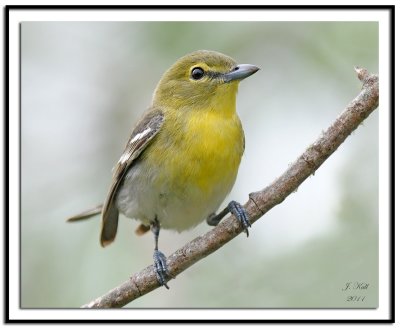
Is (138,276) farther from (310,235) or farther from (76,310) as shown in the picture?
(310,235)

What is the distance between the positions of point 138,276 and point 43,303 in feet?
2.46

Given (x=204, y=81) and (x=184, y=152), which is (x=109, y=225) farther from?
(x=204, y=81)

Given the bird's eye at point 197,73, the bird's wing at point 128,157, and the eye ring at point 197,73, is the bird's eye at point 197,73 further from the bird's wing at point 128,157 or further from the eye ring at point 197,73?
the bird's wing at point 128,157

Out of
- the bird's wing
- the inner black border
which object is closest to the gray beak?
the inner black border

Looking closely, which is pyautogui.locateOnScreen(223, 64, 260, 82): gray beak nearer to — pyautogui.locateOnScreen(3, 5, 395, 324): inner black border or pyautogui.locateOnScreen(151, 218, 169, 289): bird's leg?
pyautogui.locateOnScreen(3, 5, 395, 324): inner black border

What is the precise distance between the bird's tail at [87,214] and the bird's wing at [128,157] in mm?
256

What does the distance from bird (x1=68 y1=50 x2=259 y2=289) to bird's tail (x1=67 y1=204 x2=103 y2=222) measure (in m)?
0.37

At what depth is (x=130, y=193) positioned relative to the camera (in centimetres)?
469

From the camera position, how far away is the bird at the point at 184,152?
429 centimetres

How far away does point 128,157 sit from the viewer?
4.62 metres

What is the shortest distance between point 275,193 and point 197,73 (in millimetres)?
1256

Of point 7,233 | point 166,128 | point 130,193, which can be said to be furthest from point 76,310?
point 166,128
